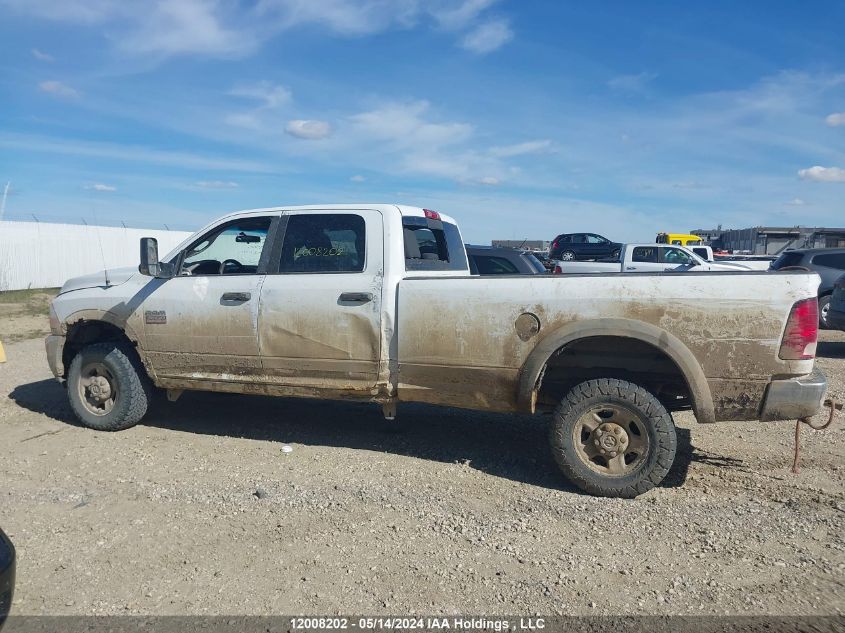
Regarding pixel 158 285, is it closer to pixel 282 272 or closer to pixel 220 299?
pixel 220 299

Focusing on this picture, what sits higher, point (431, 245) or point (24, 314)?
point (431, 245)

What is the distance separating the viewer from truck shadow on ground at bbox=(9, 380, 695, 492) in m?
5.25

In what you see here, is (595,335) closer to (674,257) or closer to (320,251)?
(320,251)

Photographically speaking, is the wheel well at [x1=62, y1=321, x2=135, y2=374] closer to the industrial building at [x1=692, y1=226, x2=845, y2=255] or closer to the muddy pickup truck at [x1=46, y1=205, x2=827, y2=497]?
the muddy pickup truck at [x1=46, y1=205, x2=827, y2=497]

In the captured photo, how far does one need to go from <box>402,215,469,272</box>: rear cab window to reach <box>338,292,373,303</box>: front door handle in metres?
0.43

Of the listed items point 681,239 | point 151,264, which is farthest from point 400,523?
point 681,239

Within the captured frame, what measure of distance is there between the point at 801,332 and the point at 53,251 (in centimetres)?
2344

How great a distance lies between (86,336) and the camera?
6156 millimetres

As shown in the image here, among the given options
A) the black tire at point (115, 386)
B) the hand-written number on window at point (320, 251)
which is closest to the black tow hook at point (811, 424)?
the hand-written number on window at point (320, 251)

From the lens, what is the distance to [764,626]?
3.03 m

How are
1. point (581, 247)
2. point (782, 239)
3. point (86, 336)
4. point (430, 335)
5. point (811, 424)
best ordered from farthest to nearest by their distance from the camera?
1. point (782, 239)
2. point (581, 247)
3. point (86, 336)
4. point (430, 335)
5. point (811, 424)

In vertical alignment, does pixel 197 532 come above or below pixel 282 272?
below

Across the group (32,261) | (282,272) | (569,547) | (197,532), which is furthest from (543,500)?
(32,261)

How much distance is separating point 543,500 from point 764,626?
1.63 meters
